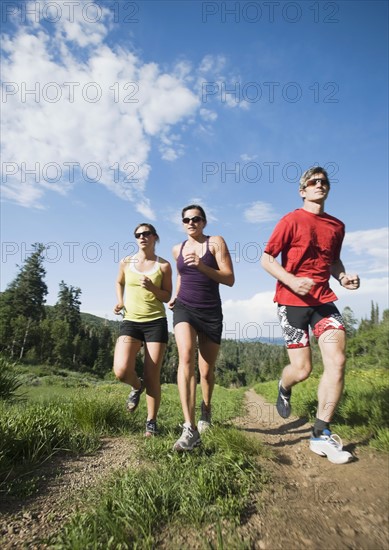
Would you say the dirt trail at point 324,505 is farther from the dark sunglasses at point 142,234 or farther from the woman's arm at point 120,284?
the dark sunglasses at point 142,234

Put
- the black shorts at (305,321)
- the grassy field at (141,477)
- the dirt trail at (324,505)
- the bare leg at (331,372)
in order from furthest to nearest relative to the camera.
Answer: the black shorts at (305,321), the bare leg at (331,372), the grassy field at (141,477), the dirt trail at (324,505)

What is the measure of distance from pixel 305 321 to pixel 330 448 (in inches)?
50.5

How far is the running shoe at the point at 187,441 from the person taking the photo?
9.84 feet

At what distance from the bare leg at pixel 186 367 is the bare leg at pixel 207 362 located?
382mm

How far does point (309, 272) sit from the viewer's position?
362 cm

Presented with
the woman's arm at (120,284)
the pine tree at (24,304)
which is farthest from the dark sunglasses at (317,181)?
the pine tree at (24,304)

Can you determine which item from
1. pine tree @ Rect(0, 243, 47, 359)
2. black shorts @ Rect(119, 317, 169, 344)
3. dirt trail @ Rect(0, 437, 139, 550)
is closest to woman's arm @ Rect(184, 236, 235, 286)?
black shorts @ Rect(119, 317, 169, 344)

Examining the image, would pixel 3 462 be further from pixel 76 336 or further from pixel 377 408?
pixel 76 336

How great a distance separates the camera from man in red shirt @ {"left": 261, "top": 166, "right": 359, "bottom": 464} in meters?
3.40

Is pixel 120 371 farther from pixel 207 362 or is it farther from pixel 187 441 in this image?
pixel 187 441

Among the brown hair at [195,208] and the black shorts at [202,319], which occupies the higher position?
the brown hair at [195,208]

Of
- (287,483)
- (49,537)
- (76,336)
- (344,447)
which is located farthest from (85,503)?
(76,336)

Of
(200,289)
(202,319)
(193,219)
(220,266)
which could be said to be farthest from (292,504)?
(193,219)

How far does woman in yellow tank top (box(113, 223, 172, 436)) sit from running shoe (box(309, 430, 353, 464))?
1.99 m
